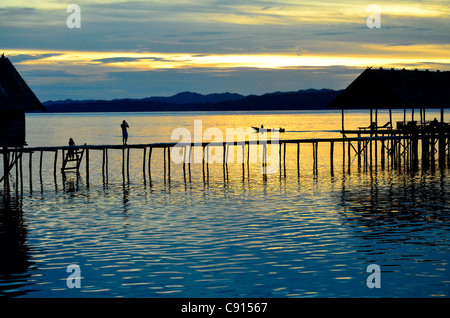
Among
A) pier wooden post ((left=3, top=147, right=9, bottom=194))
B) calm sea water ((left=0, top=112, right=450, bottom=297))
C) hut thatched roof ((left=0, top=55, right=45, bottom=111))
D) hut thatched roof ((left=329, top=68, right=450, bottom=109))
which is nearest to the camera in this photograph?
calm sea water ((left=0, top=112, right=450, bottom=297))

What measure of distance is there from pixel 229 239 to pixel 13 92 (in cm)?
1934

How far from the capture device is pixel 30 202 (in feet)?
100

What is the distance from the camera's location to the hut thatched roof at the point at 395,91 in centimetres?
4812

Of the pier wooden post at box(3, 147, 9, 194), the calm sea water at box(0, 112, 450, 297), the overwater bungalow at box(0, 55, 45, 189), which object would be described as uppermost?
the overwater bungalow at box(0, 55, 45, 189)

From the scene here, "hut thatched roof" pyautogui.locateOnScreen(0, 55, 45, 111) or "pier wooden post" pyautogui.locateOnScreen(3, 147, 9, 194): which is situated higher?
"hut thatched roof" pyautogui.locateOnScreen(0, 55, 45, 111)

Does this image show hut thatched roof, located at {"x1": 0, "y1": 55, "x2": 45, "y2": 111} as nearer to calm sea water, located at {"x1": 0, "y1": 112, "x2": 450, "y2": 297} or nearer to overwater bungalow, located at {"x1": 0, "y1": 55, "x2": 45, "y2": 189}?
overwater bungalow, located at {"x1": 0, "y1": 55, "x2": 45, "y2": 189}

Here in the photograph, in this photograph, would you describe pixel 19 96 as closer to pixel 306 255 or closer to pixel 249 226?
pixel 249 226

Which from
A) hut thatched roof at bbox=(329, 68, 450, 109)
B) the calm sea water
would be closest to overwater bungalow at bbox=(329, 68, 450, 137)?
hut thatched roof at bbox=(329, 68, 450, 109)

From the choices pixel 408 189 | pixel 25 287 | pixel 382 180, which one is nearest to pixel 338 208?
pixel 408 189

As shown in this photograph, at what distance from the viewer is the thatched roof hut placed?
112 ft

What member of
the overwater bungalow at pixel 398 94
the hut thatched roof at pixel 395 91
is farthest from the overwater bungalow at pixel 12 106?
the hut thatched roof at pixel 395 91

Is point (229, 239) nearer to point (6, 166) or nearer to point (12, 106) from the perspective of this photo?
point (12, 106)

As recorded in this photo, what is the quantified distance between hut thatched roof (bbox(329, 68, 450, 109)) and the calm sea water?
12769 mm
